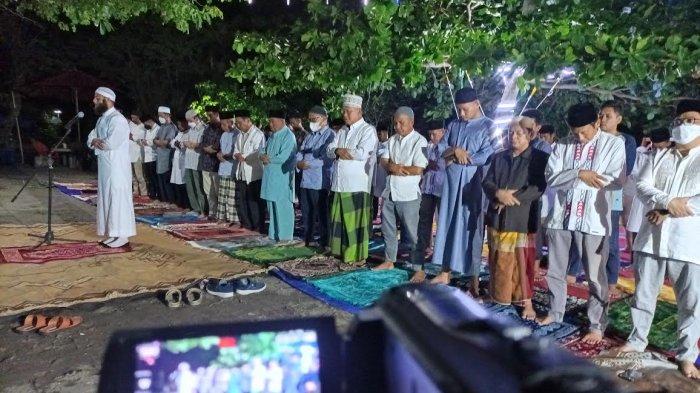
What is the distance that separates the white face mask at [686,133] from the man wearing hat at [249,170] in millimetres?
5906

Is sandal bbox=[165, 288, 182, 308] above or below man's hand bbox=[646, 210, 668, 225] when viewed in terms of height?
below

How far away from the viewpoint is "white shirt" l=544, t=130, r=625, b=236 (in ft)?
13.9

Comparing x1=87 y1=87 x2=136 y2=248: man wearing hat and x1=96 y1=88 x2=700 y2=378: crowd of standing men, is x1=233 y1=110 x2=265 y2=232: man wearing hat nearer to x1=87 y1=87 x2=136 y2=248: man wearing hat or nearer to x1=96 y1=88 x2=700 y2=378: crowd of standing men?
x1=96 y1=88 x2=700 y2=378: crowd of standing men

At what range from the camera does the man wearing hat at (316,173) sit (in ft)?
25.4

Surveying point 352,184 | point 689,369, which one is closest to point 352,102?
point 352,184

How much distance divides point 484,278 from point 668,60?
10.5ft

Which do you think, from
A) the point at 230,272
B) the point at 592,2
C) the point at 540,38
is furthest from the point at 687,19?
the point at 230,272

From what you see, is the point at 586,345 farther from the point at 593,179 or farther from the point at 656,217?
the point at 593,179

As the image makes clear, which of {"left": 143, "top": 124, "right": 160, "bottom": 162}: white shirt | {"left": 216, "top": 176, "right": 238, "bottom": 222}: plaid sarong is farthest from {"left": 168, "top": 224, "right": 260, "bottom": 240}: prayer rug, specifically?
{"left": 143, "top": 124, "right": 160, "bottom": 162}: white shirt

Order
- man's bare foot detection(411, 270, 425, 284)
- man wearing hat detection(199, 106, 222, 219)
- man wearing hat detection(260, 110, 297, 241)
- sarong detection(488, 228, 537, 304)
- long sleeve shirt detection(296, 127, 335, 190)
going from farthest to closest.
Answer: man wearing hat detection(199, 106, 222, 219)
man wearing hat detection(260, 110, 297, 241)
long sleeve shirt detection(296, 127, 335, 190)
man's bare foot detection(411, 270, 425, 284)
sarong detection(488, 228, 537, 304)

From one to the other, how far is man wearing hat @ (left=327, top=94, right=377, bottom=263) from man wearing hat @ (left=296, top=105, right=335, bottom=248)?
0.80 metres

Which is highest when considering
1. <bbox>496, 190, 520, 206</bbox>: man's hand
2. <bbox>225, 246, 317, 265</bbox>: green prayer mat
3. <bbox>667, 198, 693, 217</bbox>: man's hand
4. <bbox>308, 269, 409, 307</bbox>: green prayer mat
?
<bbox>667, 198, 693, 217</bbox>: man's hand

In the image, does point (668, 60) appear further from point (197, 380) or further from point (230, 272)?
point (230, 272)

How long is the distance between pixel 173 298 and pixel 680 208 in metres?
4.31
